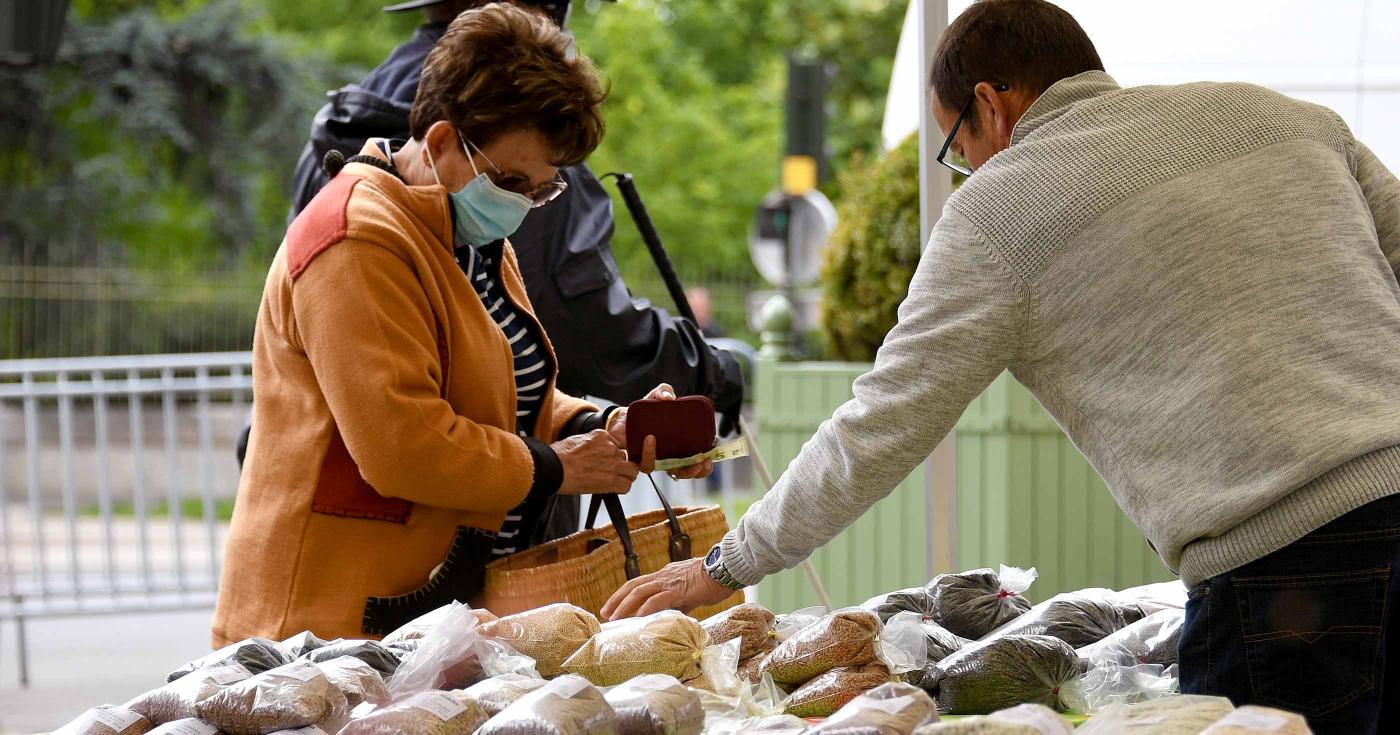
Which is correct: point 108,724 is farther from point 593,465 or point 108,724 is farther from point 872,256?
point 872,256

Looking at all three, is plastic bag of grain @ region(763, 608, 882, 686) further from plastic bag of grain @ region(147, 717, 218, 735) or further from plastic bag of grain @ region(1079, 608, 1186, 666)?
plastic bag of grain @ region(147, 717, 218, 735)

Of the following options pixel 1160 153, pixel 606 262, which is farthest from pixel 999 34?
pixel 606 262

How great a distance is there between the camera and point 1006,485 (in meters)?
4.23

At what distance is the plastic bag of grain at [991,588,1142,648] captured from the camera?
1910 millimetres

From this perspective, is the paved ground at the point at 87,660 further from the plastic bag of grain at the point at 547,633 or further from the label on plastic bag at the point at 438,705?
the label on plastic bag at the point at 438,705

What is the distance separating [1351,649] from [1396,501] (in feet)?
0.57

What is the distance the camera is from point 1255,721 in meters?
1.33

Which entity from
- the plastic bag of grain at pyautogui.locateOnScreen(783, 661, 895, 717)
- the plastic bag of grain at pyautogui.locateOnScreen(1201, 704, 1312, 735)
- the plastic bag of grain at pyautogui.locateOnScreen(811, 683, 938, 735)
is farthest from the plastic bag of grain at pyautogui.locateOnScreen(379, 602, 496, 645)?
the plastic bag of grain at pyautogui.locateOnScreen(1201, 704, 1312, 735)

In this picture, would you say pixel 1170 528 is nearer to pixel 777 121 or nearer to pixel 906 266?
pixel 906 266

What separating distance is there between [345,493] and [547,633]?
1.40ft

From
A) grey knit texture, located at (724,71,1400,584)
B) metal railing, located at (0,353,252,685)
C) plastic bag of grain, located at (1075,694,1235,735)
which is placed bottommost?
metal railing, located at (0,353,252,685)

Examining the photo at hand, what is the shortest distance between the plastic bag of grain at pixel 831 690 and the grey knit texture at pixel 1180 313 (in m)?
0.26

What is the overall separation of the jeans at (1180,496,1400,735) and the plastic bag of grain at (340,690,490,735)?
84 cm

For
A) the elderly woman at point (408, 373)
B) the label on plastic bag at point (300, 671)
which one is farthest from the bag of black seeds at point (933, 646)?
the label on plastic bag at point (300, 671)
